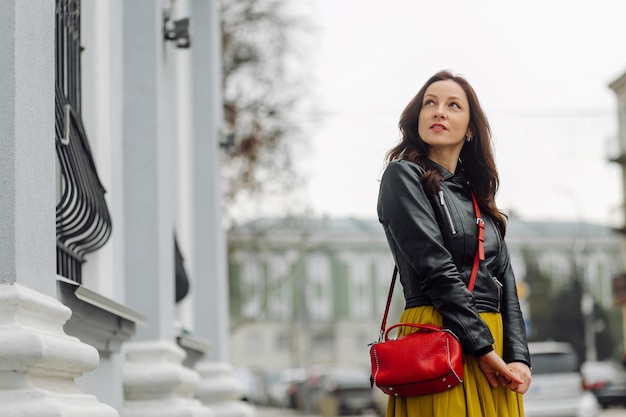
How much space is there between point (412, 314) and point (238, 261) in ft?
98.3

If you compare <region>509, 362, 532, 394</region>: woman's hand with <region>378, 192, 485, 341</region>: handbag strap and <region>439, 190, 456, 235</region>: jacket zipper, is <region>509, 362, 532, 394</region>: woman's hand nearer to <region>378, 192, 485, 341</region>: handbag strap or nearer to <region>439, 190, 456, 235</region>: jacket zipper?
<region>378, 192, 485, 341</region>: handbag strap

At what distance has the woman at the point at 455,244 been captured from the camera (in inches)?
165

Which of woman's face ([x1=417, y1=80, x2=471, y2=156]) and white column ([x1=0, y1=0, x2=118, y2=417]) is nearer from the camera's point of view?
white column ([x1=0, y1=0, x2=118, y2=417])

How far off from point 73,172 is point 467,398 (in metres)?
2.58

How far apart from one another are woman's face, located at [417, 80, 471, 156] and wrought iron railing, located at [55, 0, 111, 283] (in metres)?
1.91

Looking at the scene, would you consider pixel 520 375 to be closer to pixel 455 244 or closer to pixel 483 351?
pixel 483 351

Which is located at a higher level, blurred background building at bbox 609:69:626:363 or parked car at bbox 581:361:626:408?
blurred background building at bbox 609:69:626:363

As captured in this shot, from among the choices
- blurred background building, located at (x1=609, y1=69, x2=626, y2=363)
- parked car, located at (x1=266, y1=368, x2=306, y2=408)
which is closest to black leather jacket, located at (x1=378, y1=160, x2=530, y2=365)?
parked car, located at (x1=266, y1=368, x2=306, y2=408)

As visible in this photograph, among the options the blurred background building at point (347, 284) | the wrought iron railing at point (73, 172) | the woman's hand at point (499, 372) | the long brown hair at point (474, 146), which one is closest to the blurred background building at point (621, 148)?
the blurred background building at point (347, 284)

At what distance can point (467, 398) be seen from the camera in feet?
13.8

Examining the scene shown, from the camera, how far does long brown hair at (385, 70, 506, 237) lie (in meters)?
4.61

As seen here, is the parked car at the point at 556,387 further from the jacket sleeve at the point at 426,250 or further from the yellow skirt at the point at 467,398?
the jacket sleeve at the point at 426,250

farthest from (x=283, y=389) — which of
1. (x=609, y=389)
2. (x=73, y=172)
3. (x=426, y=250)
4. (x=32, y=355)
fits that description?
(x=32, y=355)

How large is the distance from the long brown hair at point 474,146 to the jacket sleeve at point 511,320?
15 cm
